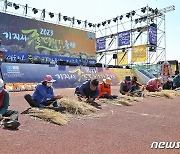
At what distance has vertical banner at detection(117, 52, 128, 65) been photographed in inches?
1389

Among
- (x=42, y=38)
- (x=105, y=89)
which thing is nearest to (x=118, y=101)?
(x=105, y=89)

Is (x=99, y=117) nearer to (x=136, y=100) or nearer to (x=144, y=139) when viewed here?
(x=144, y=139)

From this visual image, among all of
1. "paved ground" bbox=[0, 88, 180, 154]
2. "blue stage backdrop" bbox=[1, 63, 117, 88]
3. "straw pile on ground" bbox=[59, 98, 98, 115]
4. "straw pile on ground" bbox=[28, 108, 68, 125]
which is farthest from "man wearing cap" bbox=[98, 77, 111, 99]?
"blue stage backdrop" bbox=[1, 63, 117, 88]

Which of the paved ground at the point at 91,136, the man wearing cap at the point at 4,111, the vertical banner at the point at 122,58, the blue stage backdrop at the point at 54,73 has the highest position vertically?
the vertical banner at the point at 122,58

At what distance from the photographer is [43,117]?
20.2ft

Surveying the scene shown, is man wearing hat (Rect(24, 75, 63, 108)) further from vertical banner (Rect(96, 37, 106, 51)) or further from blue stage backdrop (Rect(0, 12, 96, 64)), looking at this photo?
vertical banner (Rect(96, 37, 106, 51))

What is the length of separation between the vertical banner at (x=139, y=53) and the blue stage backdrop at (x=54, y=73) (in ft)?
33.1

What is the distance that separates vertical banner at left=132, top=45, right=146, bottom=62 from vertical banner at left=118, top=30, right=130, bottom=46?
1904mm

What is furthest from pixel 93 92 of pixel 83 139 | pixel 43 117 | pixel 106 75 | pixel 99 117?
pixel 106 75

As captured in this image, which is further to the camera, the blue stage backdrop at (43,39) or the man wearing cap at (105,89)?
the blue stage backdrop at (43,39)

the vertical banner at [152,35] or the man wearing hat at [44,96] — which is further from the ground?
the vertical banner at [152,35]

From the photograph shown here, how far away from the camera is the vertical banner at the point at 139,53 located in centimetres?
3256

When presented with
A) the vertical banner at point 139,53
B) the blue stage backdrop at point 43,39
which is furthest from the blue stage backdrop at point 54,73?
the vertical banner at point 139,53

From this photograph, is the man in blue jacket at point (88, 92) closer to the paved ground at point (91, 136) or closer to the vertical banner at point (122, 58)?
the paved ground at point (91, 136)
